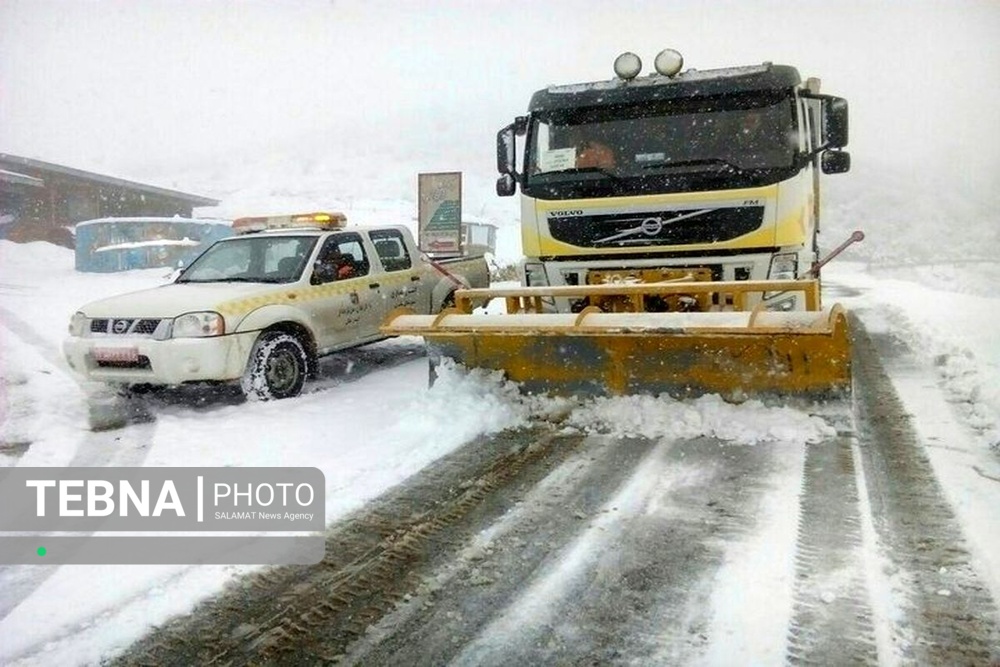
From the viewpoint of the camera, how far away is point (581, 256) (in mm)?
5957

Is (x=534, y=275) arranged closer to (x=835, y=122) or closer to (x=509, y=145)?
(x=509, y=145)

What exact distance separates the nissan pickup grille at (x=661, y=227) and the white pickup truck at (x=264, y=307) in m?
2.39

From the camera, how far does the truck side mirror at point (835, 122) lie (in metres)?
5.75

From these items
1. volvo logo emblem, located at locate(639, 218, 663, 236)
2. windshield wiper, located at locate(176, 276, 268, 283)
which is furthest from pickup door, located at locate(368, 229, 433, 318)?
volvo logo emblem, located at locate(639, 218, 663, 236)

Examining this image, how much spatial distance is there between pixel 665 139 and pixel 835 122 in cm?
138

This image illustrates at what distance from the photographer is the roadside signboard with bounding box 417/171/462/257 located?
1280 cm

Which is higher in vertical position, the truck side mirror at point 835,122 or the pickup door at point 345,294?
the truck side mirror at point 835,122

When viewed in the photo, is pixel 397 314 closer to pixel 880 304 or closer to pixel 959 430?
pixel 959 430

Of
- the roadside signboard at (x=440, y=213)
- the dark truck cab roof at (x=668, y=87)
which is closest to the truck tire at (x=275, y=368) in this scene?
the dark truck cab roof at (x=668, y=87)

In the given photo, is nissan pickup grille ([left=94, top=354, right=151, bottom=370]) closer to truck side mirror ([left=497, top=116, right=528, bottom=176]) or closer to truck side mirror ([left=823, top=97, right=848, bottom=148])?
truck side mirror ([left=497, top=116, right=528, bottom=176])

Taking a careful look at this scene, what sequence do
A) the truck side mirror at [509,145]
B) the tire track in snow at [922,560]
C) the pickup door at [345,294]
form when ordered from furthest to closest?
1. the pickup door at [345,294]
2. the truck side mirror at [509,145]
3. the tire track in snow at [922,560]

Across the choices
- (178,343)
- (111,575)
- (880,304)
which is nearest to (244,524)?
(111,575)

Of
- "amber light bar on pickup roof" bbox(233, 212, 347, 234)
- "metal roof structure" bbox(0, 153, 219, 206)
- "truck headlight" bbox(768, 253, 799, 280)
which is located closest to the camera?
"truck headlight" bbox(768, 253, 799, 280)

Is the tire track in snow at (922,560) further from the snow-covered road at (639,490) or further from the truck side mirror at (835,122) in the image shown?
the truck side mirror at (835,122)
